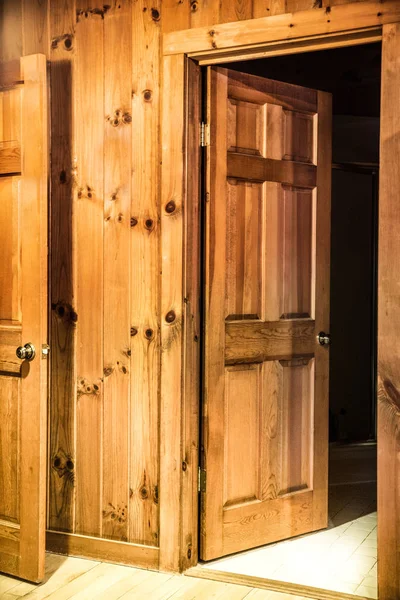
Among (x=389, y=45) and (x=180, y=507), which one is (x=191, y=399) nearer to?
(x=180, y=507)

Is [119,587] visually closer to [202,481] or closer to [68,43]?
[202,481]

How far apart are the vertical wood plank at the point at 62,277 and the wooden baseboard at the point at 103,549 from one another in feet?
0.18

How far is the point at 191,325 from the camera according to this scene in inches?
129

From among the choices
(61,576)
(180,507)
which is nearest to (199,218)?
(180,507)

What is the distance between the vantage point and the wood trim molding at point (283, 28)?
9.21 feet

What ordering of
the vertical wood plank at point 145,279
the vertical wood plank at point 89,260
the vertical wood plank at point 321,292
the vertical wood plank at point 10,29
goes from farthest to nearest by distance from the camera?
the vertical wood plank at point 321,292, the vertical wood plank at point 10,29, the vertical wood plank at point 89,260, the vertical wood plank at point 145,279

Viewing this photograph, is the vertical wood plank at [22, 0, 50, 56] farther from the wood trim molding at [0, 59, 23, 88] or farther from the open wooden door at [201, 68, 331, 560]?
the open wooden door at [201, 68, 331, 560]

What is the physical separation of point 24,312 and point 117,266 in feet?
1.57

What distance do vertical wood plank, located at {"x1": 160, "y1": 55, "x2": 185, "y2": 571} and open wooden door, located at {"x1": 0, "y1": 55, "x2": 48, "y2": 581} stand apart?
50 cm

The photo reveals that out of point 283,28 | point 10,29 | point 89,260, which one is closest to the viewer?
point 283,28

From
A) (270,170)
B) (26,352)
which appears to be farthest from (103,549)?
(270,170)

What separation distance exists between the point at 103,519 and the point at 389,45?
7.63 ft

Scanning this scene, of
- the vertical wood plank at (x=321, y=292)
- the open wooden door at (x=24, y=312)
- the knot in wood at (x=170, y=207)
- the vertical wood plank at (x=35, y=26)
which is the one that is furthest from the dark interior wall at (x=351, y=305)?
the open wooden door at (x=24, y=312)

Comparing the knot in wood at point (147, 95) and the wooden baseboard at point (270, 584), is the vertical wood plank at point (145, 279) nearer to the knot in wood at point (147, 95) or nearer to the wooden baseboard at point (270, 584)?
the knot in wood at point (147, 95)
